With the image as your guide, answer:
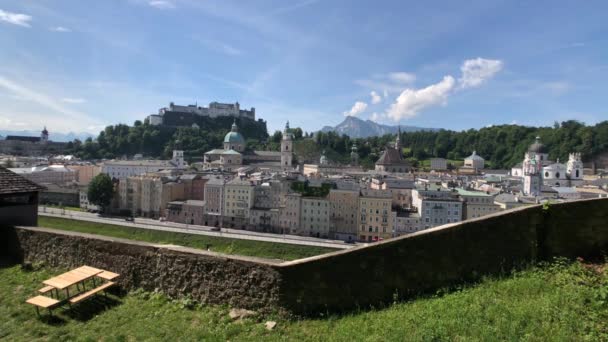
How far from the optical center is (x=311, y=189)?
53750 millimetres

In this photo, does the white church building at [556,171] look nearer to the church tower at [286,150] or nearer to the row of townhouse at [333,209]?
the row of townhouse at [333,209]

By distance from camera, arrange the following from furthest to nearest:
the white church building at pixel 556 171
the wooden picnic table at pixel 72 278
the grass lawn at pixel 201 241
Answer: the white church building at pixel 556 171, the grass lawn at pixel 201 241, the wooden picnic table at pixel 72 278

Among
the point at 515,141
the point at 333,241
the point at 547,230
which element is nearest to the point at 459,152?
the point at 515,141

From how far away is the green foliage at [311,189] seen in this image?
52562 mm

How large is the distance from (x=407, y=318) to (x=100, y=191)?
6292 centimetres

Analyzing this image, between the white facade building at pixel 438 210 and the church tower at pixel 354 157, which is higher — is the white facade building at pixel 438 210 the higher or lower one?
the lower one

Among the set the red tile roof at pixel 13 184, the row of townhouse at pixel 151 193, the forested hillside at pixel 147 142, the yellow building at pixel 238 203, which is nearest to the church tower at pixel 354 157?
the forested hillside at pixel 147 142

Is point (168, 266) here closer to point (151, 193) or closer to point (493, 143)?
point (151, 193)

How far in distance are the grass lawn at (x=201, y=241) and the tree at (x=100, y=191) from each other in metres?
9.75

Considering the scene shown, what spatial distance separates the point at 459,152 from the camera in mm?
125500

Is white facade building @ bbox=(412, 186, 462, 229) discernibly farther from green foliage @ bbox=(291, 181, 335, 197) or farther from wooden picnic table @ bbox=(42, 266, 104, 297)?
wooden picnic table @ bbox=(42, 266, 104, 297)

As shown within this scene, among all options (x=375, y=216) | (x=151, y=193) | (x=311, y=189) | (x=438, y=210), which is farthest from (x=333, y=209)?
(x=151, y=193)

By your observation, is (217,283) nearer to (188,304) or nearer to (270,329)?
(188,304)

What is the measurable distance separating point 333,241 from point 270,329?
41.6 m
